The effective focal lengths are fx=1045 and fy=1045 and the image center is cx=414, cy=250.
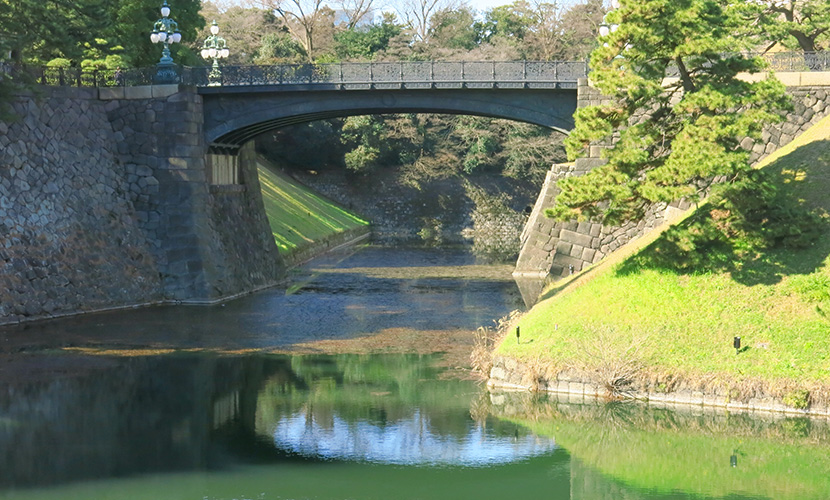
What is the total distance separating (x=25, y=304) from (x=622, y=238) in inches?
825

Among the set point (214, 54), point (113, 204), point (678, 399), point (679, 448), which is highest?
point (214, 54)

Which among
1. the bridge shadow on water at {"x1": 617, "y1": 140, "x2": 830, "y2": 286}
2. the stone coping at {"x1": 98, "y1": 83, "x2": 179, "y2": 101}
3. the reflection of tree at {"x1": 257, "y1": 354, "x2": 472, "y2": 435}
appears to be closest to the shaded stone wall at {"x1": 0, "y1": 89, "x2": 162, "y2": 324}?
the stone coping at {"x1": 98, "y1": 83, "x2": 179, "y2": 101}

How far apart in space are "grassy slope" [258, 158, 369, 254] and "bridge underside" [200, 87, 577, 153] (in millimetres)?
12071

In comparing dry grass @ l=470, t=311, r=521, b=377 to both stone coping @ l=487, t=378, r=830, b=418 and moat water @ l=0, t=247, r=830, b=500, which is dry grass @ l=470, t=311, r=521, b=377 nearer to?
moat water @ l=0, t=247, r=830, b=500

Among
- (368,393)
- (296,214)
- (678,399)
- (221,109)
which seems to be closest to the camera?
(678,399)

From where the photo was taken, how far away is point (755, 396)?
23.1 meters

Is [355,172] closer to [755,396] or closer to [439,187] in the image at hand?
[439,187]

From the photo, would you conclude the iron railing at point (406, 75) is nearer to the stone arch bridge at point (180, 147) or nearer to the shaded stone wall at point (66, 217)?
the stone arch bridge at point (180, 147)

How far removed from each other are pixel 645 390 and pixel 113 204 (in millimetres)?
23328

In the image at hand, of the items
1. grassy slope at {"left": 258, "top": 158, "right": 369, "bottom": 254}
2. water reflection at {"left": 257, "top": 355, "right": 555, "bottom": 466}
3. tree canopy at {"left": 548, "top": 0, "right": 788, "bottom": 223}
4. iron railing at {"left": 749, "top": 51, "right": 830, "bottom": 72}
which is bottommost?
water reflection at {"left": 257, "top": 355, "right": 555, "bottom": 466}

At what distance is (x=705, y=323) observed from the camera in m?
25.4

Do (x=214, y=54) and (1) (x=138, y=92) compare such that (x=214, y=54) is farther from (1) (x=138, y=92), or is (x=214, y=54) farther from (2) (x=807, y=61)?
(2) (x=807, y=61)

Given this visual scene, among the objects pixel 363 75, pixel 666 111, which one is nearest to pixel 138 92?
pixel 363 75

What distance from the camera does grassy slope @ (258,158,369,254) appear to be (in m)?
56.3
